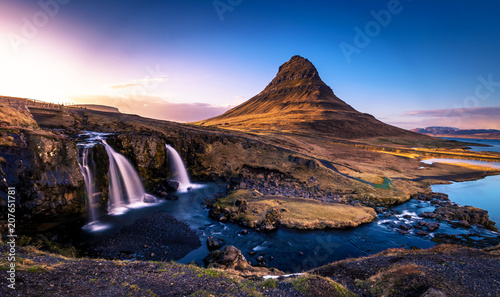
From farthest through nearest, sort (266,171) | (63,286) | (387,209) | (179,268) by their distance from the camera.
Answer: (266,171)
(387,209)
(179,268)
(63,286)

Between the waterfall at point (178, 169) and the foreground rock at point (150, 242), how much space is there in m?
16.1

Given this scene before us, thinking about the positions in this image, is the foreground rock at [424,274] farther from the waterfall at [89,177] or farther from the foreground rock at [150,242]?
the waterfall at [89,177]

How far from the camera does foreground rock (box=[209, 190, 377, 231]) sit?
2770cm

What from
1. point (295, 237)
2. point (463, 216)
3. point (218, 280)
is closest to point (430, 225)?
point (463, 216)

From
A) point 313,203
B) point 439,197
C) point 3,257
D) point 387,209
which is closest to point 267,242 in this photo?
point 313,203

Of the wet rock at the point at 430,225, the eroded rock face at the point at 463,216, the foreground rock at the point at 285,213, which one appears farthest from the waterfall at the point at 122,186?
the eroded rock face at the point at 463,216

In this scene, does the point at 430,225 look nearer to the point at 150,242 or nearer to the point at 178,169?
the point at 150,242

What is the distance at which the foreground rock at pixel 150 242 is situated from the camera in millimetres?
20062

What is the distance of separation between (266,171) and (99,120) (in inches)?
1779

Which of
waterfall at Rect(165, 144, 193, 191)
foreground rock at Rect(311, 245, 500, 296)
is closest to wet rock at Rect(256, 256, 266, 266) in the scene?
foreground rock at Rect(311, 245, 500, 296)

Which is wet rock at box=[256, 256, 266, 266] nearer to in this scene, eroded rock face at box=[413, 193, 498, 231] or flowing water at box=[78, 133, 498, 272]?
flowing water at box=[78, 133, 498, 272]

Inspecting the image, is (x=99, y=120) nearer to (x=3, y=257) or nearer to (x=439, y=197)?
(x=3, y=257)

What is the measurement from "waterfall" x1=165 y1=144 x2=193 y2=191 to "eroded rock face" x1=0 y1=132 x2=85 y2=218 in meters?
18.7

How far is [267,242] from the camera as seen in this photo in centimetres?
2428
